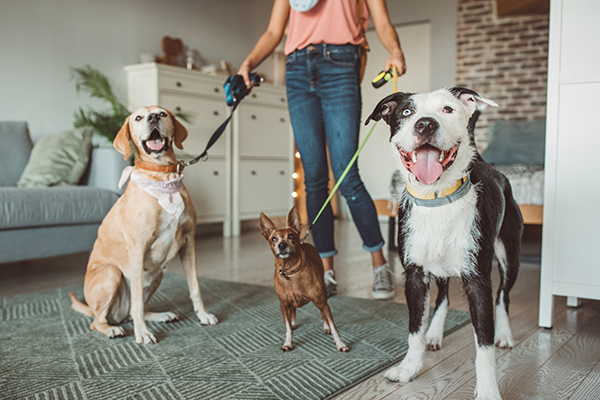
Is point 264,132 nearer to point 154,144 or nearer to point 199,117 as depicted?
point 199,117

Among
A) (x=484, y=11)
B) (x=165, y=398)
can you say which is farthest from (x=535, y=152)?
(x=165, y=398)

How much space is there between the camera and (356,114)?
215cm

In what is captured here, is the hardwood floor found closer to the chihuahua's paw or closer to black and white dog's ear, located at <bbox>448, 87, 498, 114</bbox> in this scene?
the chihuahua's paw

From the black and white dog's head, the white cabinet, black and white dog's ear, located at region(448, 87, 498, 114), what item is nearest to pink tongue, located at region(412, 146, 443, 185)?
the black and white dog's head

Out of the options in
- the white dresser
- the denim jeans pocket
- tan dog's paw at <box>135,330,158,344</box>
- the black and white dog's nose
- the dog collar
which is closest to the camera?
the black and white dog's nose

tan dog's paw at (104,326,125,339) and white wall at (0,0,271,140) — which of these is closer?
tan dog's paw at (104,326,125,339)

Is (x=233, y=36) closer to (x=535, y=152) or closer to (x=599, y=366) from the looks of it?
(x=535, y=152)

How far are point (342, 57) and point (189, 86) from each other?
2.47 m

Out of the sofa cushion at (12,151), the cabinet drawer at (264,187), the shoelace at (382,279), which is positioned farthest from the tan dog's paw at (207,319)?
the cabinet drawer at (264,187)

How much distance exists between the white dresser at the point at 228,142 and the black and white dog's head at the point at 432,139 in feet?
10.6

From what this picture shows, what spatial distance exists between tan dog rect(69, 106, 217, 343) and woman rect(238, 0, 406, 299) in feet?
1.69

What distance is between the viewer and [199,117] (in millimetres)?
4363

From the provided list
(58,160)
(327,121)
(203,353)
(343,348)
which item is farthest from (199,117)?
(343,348)

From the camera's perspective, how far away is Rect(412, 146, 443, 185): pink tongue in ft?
3.77
